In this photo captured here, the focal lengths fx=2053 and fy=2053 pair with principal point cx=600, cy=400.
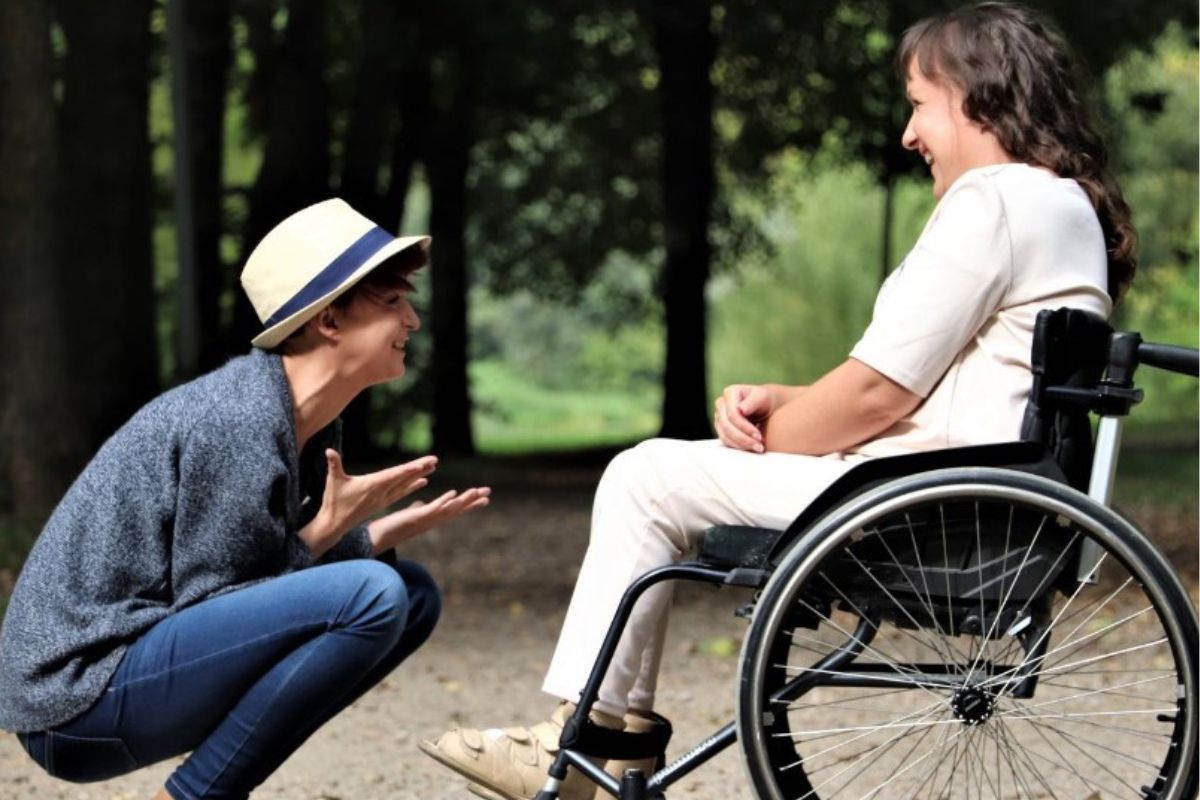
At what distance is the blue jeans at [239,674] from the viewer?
3.47 m

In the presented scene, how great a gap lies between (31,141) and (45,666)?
8.40 meters

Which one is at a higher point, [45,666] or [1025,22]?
[1025,22]

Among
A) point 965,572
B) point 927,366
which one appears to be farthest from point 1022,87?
point 965,572

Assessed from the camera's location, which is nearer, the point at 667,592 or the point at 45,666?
the point at 45,666

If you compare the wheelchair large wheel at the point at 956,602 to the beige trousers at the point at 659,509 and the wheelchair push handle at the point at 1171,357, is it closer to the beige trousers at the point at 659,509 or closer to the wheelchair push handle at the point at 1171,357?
the beige trousers at the point at 659,509

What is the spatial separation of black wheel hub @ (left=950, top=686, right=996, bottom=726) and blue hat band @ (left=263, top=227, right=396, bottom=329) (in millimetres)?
1270

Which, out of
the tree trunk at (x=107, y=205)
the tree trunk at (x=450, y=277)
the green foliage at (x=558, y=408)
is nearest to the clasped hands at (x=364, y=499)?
the tree trunk at (x=107, y=205)

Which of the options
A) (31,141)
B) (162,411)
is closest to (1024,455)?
(162,411)

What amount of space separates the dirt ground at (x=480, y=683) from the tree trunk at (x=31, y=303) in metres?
2.22

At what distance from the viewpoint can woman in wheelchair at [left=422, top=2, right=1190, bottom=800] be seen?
353cm

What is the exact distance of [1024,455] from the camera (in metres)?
3.44

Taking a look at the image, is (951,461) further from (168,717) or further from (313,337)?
(168,717)

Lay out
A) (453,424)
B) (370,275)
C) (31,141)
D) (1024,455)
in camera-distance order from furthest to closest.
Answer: (453,424) < (31,141) < (370,275) < (1024,455)

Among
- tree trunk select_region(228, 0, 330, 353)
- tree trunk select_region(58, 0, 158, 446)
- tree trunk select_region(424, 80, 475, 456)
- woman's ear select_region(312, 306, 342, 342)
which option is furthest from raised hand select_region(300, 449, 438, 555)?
tree trunk select_region(424, 80, 475, 456)
